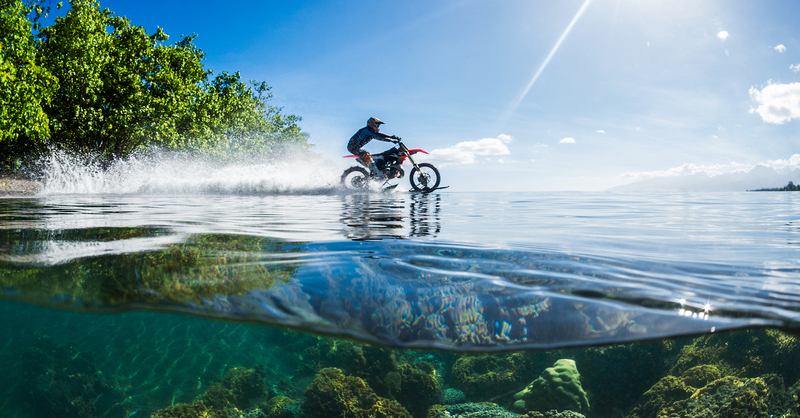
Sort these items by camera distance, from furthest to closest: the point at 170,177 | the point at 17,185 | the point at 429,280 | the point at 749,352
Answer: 1. the point at 17,185
2. the point at 170,177
3. the point at 749,352
4. the point at 429,280

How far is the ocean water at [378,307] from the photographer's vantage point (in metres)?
2.74

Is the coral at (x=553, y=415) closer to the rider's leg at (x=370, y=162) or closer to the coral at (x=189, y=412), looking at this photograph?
the coral at (x=189, y=412)

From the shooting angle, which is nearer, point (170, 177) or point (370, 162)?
point (370, 162)

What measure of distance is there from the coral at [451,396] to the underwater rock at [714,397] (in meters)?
1.90

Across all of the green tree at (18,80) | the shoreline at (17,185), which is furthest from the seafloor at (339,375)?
the shoreline at (17,185)

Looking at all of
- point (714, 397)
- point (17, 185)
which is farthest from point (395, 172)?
point (17, 185)

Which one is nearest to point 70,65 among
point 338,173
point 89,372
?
point 338,173

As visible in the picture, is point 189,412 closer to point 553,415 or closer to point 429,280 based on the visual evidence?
→ point 429,280

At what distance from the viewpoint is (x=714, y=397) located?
403 centimetres

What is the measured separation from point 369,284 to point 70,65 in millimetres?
26760

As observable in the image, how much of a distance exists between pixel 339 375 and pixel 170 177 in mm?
19767

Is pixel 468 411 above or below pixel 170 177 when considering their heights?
below

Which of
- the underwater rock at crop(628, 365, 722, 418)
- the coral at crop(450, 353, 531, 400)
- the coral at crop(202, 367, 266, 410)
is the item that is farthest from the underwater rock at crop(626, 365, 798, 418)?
the coral at crop(202, 367, 266, 410)

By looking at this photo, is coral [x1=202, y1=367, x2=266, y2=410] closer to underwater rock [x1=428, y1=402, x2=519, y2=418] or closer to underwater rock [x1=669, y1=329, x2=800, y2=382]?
underwater rock [x1=428, y1=402, x2=519, y2=418]
